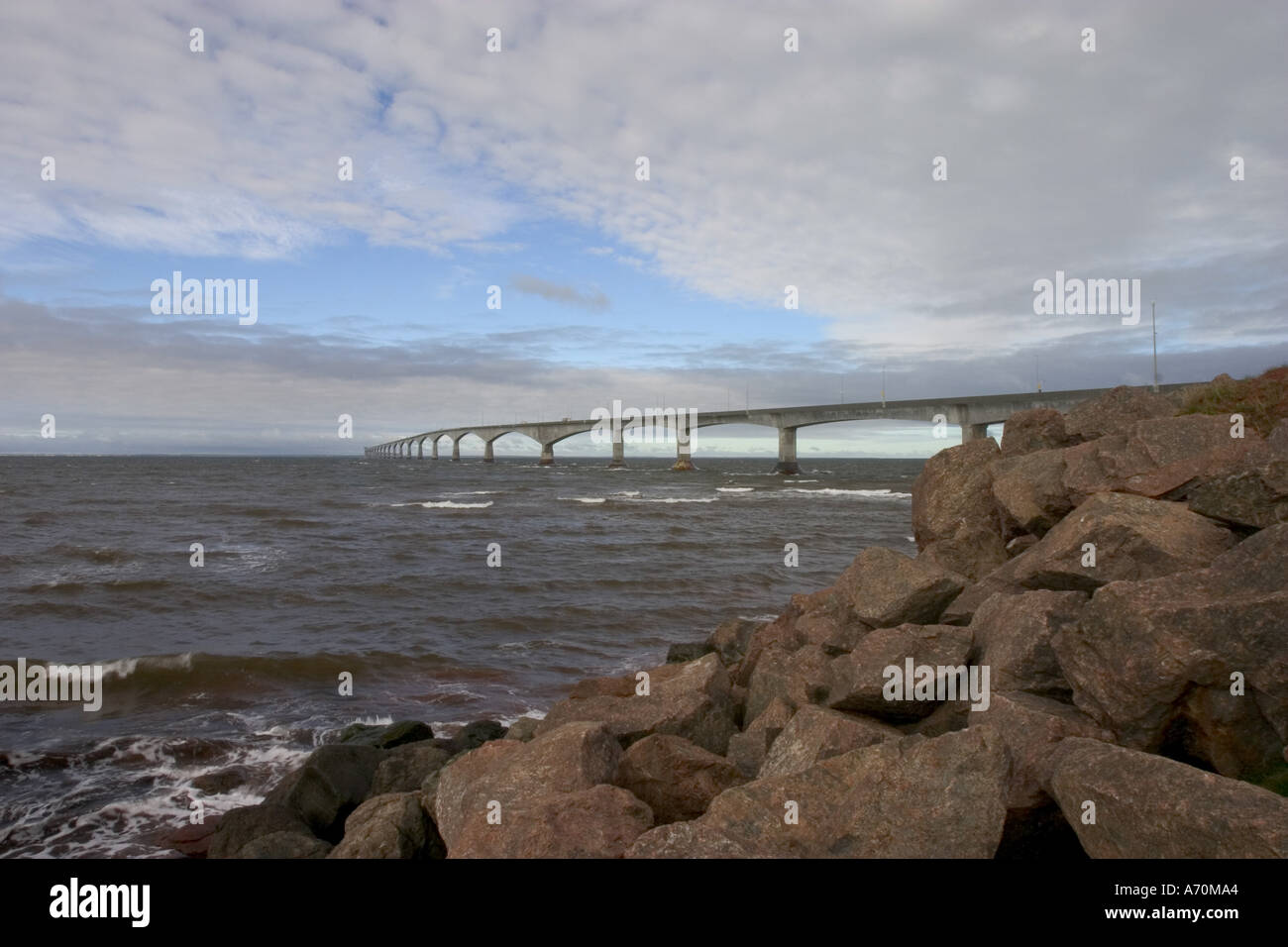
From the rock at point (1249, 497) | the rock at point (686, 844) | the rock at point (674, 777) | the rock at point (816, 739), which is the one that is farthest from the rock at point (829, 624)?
the rock at point (686, 844)

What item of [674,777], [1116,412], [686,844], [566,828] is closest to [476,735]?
[674,777]

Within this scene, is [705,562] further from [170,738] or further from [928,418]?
[928,418]

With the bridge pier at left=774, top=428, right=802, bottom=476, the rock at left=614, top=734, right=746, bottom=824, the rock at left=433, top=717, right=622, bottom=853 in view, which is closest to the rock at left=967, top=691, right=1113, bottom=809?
the rock at left=614, top=734, right=746, bottom=824

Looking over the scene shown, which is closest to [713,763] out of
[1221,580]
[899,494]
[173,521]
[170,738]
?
[1221,580]

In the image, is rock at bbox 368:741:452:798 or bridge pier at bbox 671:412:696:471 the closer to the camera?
rock at bbox 368:741:452:798

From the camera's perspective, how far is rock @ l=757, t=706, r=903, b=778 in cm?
537

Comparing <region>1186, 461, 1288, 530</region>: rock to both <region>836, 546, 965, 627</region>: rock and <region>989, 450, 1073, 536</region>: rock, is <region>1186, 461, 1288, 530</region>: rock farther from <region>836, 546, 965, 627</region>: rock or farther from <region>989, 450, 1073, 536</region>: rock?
<region>836, 546, 965, 627</region>: rock

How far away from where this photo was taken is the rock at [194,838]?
729 centimetres

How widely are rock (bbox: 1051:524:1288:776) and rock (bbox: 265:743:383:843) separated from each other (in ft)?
21.2

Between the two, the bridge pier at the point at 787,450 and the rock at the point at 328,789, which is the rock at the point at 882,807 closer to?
the rock at the point at 328,789

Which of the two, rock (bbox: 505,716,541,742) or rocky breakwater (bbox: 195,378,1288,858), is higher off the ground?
rocky breakwater (bbox: 195,378,1288,858)

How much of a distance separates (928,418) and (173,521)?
2535 inches

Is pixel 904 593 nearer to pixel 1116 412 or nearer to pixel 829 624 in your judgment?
pixel 829 624

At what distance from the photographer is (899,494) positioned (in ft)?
182
